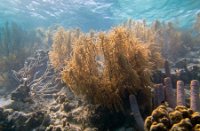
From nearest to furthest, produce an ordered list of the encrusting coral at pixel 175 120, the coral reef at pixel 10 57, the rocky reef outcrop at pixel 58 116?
1. the encrusting coral at pixel 175 120
2. the rocky reef outcrop at pixel 58 116
3. the coral reef at pixel 10 57

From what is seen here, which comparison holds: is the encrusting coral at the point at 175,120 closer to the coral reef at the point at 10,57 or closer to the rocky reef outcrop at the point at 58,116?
the rocky reef outcrop at the point at 58,116

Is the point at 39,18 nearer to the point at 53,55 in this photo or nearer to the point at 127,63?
the point at 53,55

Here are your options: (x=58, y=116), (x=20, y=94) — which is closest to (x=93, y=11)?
(x=20, y=94)

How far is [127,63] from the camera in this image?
570cm

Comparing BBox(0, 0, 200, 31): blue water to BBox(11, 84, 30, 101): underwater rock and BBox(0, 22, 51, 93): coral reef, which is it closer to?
BBox(0, 22, 51, 93): coral reef

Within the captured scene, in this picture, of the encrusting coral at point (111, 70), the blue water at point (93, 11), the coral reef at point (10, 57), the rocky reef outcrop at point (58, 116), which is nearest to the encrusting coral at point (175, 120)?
the rocky reef outcrop at point (58, 116)

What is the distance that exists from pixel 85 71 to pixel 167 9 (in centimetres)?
2364

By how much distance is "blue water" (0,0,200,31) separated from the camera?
26.2m

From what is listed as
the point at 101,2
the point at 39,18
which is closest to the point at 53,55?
the point at 101,2

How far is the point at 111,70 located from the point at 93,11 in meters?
25.0

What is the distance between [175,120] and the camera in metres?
3.76

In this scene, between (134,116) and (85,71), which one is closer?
Answer: (134,116)

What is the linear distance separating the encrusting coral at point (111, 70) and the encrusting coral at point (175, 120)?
5.61 feet

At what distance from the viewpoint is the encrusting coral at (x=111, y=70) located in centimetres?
574
